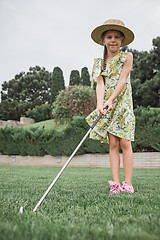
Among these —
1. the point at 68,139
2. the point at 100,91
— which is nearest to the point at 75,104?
the point at 68,139

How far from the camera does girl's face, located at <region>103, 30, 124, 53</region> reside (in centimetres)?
239

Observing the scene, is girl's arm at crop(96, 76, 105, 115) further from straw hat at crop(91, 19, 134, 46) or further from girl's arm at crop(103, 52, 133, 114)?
straw hat at crop(91, 19, 134, 46)

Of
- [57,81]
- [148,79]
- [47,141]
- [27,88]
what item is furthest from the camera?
[27,88]

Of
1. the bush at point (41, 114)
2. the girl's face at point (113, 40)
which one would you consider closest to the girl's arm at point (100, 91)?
the girl's face at point (113, 40)

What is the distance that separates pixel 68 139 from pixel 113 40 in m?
5.66

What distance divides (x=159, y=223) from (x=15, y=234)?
70 cm

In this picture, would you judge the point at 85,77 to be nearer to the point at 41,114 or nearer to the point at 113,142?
the point at 41,114

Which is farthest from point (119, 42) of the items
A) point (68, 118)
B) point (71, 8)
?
point (68, 118)

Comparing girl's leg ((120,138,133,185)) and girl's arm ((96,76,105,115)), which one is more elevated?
girl's arm ((96,76,105,115))

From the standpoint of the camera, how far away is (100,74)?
2.45 meters

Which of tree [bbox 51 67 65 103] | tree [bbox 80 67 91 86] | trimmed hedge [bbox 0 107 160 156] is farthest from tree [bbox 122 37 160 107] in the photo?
trimmed hedge [bbox 0 107 160 156]

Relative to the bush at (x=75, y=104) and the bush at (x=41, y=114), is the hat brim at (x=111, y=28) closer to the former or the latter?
the bush at (x=75, y=104)

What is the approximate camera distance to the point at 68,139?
25.5 feet

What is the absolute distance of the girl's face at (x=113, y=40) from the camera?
239 centimetres
